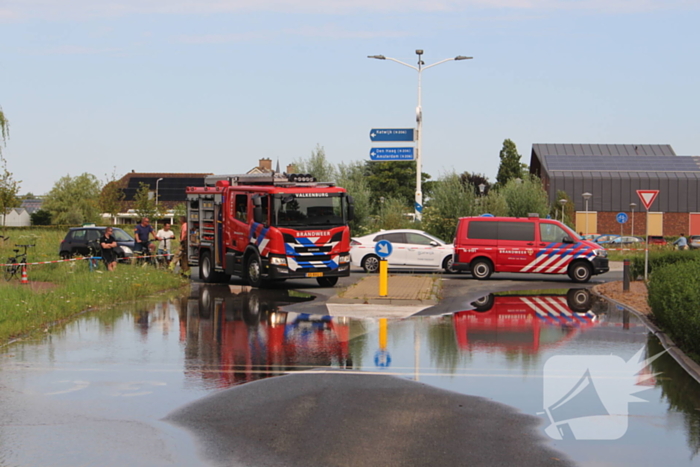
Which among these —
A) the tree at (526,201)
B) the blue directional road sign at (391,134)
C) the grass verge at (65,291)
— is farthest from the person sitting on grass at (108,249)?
the tree at (526,201)

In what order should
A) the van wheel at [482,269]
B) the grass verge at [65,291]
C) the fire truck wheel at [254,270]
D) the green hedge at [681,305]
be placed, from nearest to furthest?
the green hedge at [681,305]
the grass verge at [65,291]
the fire truck wheel at [254,270]
the van wheel at [482,269]

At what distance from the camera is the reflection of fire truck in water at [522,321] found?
12039 millimetres

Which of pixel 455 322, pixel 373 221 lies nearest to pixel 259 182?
pixel 455 322

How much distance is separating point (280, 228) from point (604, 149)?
74066mm

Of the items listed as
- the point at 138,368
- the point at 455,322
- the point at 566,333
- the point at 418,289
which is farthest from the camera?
the point at 418,289

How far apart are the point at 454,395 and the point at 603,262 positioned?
58.7 ft

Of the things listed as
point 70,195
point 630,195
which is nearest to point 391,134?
point 630,195

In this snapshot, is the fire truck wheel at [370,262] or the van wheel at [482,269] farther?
the fire truck wheel at [370,262]

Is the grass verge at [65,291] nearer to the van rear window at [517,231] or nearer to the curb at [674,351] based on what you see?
the curb at [674,351]

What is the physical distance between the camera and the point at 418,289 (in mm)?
19938

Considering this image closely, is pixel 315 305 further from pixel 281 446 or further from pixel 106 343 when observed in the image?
pixel 281 446

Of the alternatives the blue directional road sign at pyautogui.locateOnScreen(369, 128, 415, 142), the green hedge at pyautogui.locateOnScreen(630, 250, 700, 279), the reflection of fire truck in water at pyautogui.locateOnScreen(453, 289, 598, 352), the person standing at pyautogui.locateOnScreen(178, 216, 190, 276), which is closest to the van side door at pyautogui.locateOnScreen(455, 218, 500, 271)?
the green hedge at pyautogui.locateOnScreen(630, 250, 700, 279)

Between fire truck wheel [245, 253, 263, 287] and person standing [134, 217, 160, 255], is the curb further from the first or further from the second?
person standing [134, 217, 160, 255]

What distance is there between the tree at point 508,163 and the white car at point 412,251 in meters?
67.3
